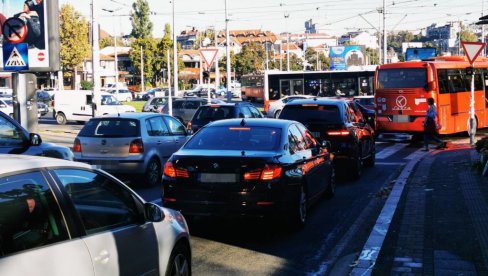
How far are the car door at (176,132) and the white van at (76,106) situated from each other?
20663mm

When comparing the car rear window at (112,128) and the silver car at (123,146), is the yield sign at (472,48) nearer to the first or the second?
the silver car at (123,146)

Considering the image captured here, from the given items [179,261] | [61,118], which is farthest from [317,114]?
[61,118]

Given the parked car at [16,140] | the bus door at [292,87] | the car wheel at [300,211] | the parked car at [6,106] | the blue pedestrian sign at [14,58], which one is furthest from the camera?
the bus door at [292,87]

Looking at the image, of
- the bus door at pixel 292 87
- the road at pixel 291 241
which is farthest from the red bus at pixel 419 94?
the bus door at pixel 292 87

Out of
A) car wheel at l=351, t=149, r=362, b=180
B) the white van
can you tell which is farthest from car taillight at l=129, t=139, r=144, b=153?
the white van

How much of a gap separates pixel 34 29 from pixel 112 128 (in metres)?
6.05

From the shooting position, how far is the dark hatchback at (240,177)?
742cm

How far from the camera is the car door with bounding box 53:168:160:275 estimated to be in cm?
384

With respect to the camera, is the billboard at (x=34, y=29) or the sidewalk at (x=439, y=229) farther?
the billboard at (x=34, y=29)

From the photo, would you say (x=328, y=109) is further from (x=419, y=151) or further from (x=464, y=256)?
(x=419, y=151)

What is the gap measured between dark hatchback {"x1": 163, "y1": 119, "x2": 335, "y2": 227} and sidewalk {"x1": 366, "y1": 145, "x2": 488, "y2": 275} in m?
1.37

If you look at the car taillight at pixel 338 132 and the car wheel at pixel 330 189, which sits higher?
the car taillight at pixel 338 132

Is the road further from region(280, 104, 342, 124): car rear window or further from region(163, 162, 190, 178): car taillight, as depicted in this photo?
region(280, 104, 342, 124): car rear window

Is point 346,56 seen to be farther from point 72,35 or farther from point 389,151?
point 389,151
